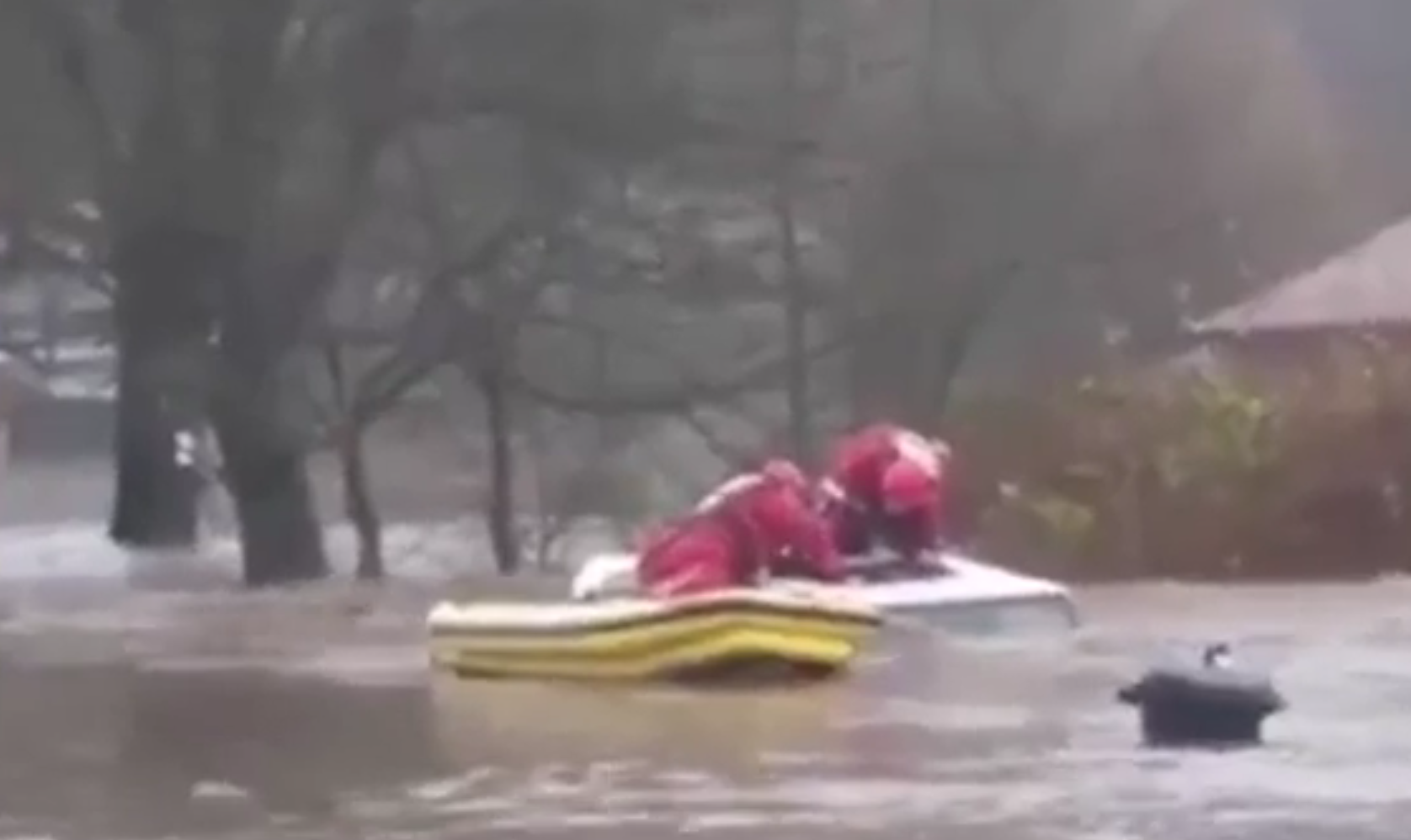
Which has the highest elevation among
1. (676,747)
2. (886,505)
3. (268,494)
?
(268,494)

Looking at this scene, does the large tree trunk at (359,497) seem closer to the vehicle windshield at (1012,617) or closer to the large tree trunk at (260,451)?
the large tree trunk at (260,451)

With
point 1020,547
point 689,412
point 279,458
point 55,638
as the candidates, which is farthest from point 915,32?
point 55,638

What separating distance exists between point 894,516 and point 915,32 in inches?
758

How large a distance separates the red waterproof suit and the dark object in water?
4737mm

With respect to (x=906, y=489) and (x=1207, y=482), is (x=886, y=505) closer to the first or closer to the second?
(x=906, y=489)

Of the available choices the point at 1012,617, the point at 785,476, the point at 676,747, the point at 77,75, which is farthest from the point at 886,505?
the point at 77,75

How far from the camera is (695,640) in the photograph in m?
16.2

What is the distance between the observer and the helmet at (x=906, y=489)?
62.3 ft

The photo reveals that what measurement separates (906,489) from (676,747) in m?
5.09

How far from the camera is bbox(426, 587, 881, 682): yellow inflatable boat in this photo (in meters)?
16.2

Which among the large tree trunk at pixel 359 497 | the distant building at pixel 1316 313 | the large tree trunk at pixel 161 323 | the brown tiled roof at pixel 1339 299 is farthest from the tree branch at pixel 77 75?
the brown tiled roof at pixel 1339 299

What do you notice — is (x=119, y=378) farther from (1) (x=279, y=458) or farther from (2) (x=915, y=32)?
(2) (x=915, y=32)

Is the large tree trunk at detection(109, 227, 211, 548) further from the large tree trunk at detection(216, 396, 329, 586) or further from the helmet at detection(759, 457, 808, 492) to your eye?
the helmet at detection(759, 457, 808, 492)

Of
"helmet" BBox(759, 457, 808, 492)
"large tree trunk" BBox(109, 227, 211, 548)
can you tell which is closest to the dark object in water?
"helmet" BBox(759, 457, 808, 492)
